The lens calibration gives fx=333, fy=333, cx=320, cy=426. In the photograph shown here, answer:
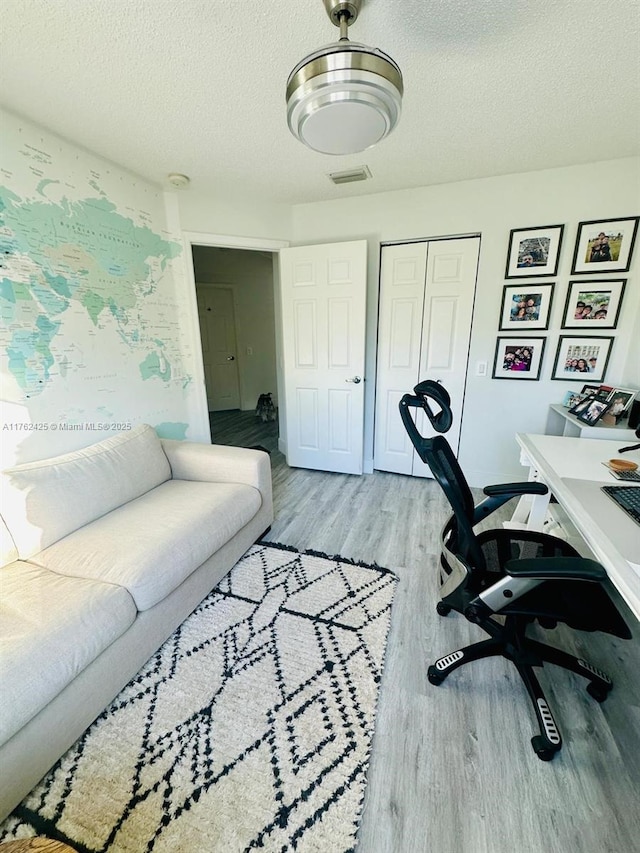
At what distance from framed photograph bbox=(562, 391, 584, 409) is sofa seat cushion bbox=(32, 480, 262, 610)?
2.39 metres

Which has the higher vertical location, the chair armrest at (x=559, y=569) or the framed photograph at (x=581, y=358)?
the framed photograph at (x=581, y=358)

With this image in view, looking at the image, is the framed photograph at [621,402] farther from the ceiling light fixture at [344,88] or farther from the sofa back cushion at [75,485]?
the sofa back cushion at [75,485]

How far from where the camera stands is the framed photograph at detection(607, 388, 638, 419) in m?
2.12

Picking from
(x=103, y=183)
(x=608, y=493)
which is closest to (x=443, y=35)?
(x=608, y=493)

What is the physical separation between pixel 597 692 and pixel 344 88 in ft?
7.61

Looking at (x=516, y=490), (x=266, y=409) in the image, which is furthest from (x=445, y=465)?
(x=266, y=409)

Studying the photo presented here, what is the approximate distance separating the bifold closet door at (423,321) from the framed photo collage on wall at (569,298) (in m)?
0.30

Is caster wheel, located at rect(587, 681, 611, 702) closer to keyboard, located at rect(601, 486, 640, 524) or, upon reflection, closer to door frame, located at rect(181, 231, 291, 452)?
keyboard, located at rect(601, 486, 640, 524)

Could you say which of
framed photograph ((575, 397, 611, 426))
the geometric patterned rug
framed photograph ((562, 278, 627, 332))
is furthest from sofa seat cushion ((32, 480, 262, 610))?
framed photograph ((562, 278, 627, 332))

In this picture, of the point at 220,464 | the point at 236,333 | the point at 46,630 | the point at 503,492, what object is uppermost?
the point at 236,333

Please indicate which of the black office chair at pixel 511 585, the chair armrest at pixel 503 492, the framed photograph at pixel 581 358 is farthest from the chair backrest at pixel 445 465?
the framed photograph at pixel 581 358

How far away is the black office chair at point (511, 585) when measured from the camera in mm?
1012

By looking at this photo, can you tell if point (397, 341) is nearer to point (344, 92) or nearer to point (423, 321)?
point (423, 321)

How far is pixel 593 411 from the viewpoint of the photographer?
2.18m
